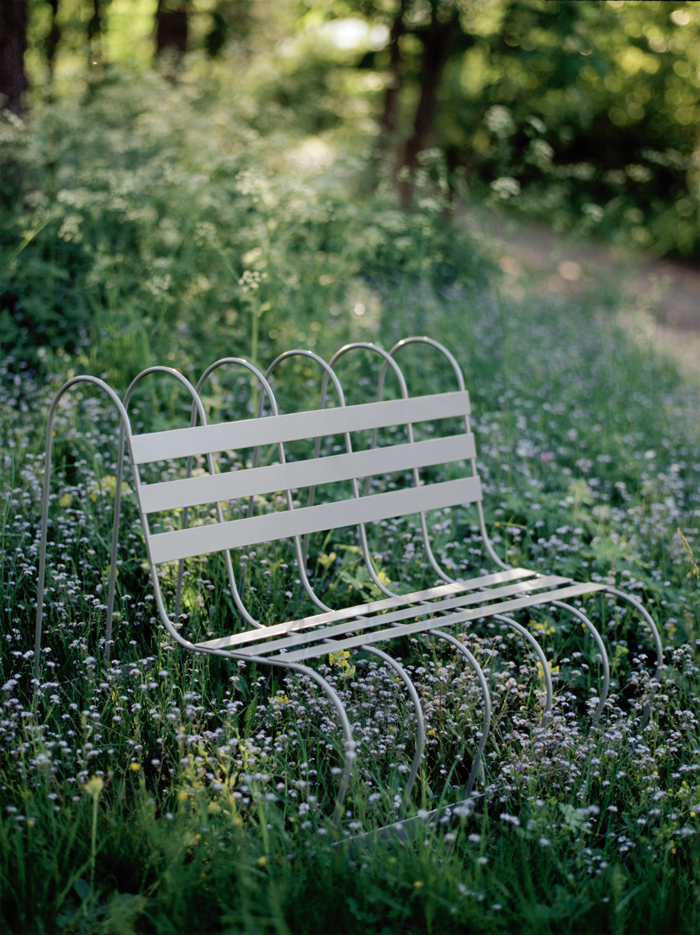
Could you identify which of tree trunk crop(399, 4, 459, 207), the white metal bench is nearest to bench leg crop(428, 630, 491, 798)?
the white metal bench

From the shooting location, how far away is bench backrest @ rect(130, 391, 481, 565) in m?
2.31

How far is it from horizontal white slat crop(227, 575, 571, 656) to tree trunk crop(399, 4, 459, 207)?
732cm

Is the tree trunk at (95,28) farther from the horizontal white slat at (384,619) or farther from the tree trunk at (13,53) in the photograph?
the horizontal white slat at (384,619)

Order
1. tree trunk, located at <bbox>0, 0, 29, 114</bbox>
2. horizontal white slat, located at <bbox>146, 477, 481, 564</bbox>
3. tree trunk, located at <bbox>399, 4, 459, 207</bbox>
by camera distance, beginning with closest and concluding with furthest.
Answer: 1. horizontal white slat, located at <bbox>146, 477, 481, 564</bbox>
2. tree trunk, located at <bbox>0, 0, 29, 114</bbox>
3. tree trunk, located at <bbox>399, 4, 459, 207</bbox>

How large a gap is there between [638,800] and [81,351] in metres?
3.66

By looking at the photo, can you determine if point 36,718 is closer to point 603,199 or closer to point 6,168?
point 6,168

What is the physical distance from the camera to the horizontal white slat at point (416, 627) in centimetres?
221

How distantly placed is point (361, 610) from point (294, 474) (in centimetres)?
49

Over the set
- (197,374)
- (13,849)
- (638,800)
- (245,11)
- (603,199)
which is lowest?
(638,800)

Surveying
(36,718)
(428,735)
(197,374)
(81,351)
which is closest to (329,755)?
(428,735)

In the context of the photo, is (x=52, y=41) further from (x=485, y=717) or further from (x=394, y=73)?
(x=485, y=717)

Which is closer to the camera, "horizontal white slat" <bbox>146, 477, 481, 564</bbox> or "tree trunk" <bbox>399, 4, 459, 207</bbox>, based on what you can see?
"horizontal white slat" <bbox>146, 477, 481, 564</bbox>

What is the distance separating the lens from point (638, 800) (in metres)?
2.40

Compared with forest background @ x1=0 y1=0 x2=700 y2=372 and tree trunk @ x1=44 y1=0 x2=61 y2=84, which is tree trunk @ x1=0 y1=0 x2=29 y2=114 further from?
tree trunk @ x1=44 y1=0 x2=61 y2=84
